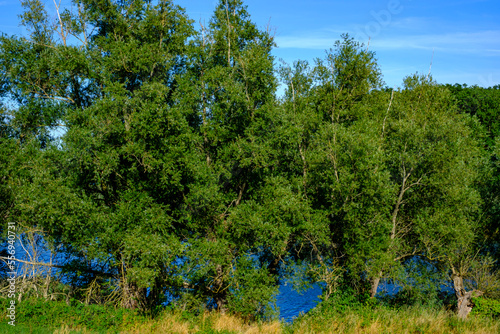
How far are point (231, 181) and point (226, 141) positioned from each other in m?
2.24

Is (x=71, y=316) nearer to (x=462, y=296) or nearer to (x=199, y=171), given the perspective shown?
(x=199, y=171)

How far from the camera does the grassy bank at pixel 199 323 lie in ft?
51.8

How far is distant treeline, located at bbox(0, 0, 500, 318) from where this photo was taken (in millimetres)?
16719

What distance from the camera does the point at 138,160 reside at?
16.8 m

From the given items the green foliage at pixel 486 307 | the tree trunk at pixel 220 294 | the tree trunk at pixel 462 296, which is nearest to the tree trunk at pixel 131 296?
the tree trunk at pixel 220 294

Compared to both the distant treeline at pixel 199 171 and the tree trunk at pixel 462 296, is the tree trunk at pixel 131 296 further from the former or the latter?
the tree trunk at pixel 462 296

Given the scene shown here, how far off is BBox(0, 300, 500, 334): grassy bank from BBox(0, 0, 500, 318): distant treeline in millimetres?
1315

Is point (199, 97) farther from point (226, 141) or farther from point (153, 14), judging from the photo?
point (153, 14)

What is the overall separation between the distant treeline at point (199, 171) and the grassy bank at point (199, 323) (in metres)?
1.31

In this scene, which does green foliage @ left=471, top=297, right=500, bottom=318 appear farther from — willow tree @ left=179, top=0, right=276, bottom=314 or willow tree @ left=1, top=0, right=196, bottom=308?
willow tree @ left=1, top=0, right=196, bottom=308

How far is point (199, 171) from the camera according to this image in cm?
1744

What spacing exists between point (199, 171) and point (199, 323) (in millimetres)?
7041

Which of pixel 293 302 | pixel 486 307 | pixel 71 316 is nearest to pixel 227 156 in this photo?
pixel 71 316

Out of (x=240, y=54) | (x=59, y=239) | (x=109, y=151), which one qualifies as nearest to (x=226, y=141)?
(x=240, y=54)
